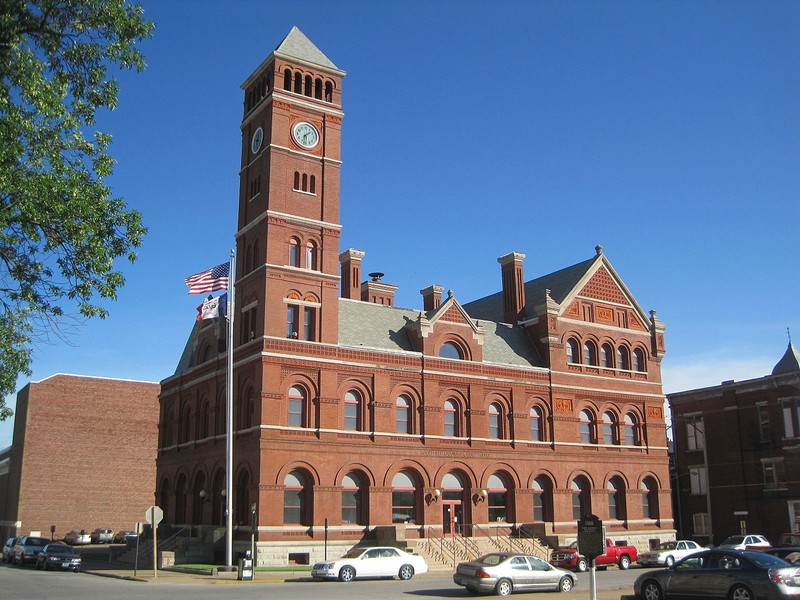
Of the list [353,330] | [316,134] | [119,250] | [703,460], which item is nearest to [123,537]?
[353,330]

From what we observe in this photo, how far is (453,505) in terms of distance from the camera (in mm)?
46875

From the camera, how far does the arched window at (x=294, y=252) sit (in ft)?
148

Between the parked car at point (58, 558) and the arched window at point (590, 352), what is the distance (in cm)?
3268

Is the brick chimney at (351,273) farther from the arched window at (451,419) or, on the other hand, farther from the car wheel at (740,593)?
the car wheel at (740,593)

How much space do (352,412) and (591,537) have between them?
25.5 meters

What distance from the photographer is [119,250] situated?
18453 millimetres

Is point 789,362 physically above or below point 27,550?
above

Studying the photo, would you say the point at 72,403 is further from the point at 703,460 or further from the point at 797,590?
the point at 797,590

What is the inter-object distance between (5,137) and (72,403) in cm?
6704

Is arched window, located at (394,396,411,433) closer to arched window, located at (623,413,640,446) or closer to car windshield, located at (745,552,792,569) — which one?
arched window, located at (623,413,640,446)

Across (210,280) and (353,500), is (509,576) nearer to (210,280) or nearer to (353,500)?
(353,500)

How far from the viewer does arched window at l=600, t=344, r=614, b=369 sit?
181ft

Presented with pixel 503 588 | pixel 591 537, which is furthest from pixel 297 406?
pixel 591 537

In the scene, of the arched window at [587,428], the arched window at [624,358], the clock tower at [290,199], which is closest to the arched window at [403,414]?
the clock tower at [290,199]
